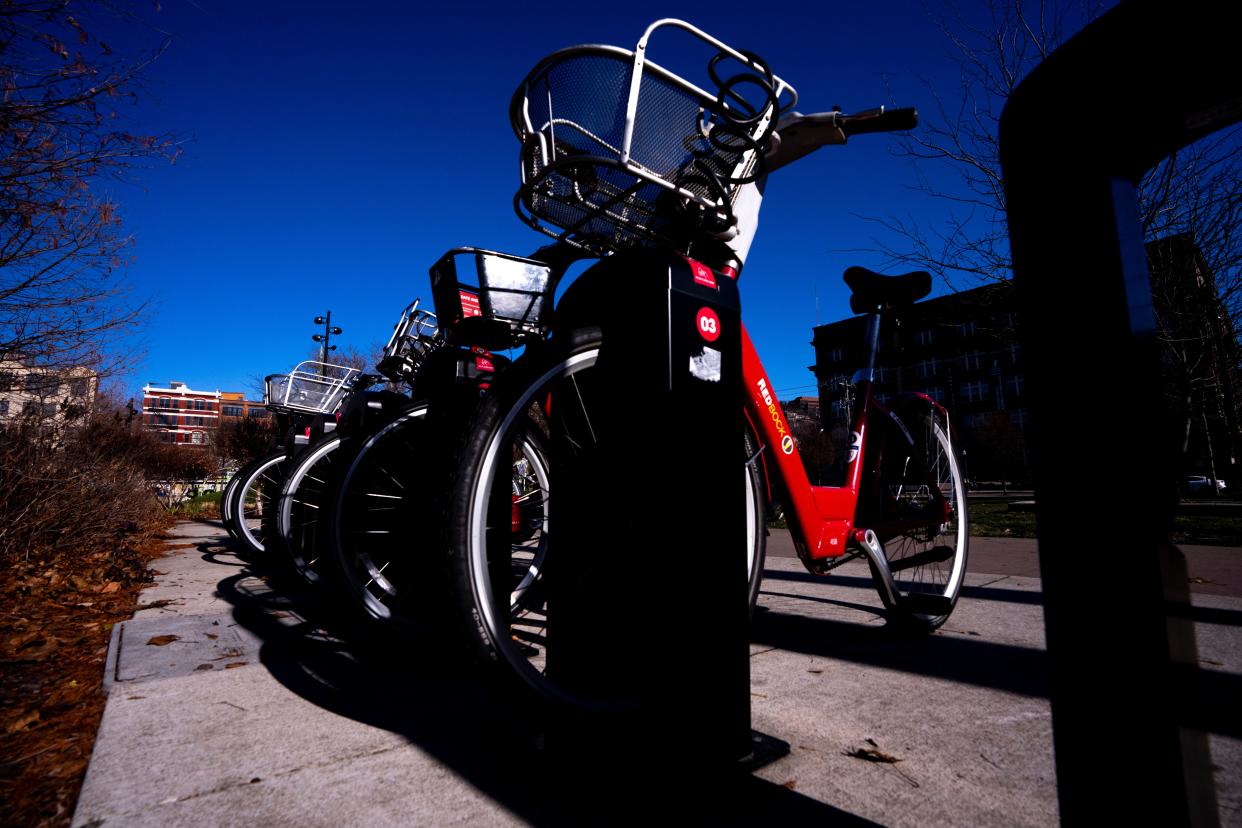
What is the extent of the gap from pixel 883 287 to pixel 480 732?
2637 mm

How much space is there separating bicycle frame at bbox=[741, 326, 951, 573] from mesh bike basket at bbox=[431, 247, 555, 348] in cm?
89

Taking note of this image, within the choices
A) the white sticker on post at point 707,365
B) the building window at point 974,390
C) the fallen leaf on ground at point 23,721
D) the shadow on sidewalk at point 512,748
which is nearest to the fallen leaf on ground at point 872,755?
the shadow on sidewalk at point 512,748

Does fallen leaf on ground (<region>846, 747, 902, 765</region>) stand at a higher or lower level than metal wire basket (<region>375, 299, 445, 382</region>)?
lower

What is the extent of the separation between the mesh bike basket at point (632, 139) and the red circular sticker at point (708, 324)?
30 centimetres

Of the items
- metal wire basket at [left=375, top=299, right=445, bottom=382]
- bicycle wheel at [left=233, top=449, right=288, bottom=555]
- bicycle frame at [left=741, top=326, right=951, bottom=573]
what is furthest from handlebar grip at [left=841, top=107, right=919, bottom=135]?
bicycle wheel at [left=233, top=449, right=288, bottom=555]

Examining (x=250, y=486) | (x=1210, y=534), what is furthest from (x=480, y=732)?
(x=1210, y=534)

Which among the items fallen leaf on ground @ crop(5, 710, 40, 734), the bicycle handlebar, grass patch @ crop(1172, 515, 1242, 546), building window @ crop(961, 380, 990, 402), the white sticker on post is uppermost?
building window @ crop(961, 380, 990, 402)

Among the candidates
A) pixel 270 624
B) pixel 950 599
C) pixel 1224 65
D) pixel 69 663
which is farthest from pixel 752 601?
pixel 69 663

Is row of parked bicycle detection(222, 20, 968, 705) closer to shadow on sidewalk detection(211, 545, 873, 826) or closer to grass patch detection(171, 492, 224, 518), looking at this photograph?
shadow on sidewalk detection(211, 545, 873, 826)

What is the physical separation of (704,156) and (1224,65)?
1107mm

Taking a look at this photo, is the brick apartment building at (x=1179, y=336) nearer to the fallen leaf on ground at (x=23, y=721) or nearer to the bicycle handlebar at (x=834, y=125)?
the bicycle handlebar at (x=834, y=125)

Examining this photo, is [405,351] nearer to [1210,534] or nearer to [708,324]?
[708,324]

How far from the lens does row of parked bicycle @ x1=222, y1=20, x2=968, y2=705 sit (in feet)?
4.81

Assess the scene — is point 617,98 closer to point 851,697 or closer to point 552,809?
point 552,809
